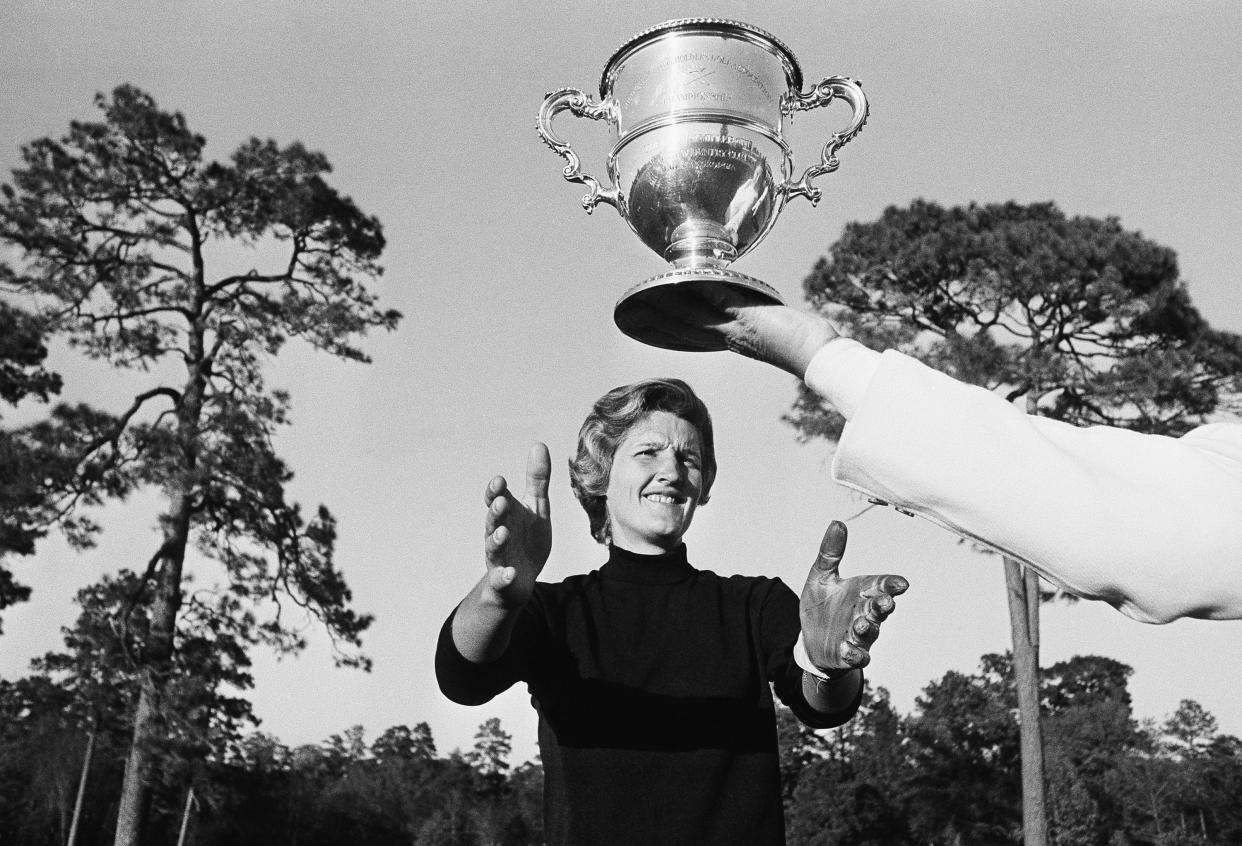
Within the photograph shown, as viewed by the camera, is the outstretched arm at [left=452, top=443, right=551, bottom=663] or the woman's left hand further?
the outstretched arm at [left=452, top=443, right=551, bottom=663]

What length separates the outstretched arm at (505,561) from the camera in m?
1.97

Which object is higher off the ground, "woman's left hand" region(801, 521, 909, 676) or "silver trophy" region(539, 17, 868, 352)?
"silver trophy" region(539, 17, 868, 352)

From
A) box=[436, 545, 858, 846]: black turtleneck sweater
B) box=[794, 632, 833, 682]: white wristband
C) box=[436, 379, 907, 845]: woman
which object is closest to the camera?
box=[794, 632, 833, 682]: white wristband

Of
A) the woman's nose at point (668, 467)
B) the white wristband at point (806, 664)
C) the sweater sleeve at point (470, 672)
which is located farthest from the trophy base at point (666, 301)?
the woman's nose at point (668, 467)

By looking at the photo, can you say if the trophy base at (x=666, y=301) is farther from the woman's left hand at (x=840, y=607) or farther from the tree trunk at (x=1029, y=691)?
the tree trunk at (x=1029, y=691)

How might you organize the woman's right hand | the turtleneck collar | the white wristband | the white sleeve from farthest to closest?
1. the turtleneck collar
2. the white wristband
3. the woman's right hand
4. the white sleeve

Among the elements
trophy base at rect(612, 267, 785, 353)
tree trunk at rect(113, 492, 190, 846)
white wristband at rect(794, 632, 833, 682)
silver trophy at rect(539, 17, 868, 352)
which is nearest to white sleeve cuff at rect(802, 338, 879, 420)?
trophy base at rect(612, 267, 785, 353)

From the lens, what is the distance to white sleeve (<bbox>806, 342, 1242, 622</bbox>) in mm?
797

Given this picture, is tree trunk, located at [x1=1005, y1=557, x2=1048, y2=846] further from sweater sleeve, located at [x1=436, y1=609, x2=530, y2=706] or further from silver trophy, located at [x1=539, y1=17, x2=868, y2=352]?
sweater sleeve, located at [x1=436, y1=609, x2=530, y2=706]

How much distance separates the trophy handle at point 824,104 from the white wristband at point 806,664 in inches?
41.2

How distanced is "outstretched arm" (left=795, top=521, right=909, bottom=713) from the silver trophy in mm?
856

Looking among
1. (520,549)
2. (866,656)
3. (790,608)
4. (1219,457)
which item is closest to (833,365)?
(1219,457)

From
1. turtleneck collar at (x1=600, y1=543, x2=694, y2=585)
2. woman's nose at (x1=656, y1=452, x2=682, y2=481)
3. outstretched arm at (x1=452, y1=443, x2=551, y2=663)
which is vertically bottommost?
outstretched arm at (x1=452, y1=443, x2=551, y2=663)

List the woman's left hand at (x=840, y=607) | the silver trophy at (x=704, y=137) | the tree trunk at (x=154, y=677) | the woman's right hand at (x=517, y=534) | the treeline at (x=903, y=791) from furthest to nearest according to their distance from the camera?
the treeline at (x=903, y=791) → the tree trunk at (x=154, y=677) → the silver trophy at (x=704, y=137) → the woman's right hand at (x=517, y=534) → the woman's left hand at (x=840, y=607)
